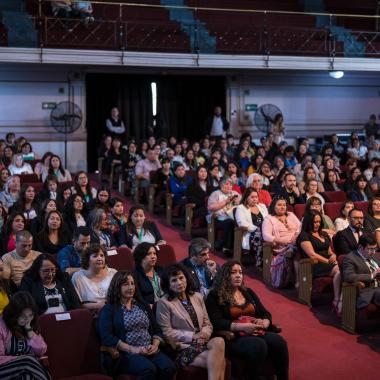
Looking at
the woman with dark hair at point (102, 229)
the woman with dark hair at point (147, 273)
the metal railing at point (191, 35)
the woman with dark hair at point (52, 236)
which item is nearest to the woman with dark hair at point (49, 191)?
the woman with dark hair at point (102, 229)

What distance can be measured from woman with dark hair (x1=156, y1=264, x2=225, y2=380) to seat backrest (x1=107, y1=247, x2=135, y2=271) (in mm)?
1062

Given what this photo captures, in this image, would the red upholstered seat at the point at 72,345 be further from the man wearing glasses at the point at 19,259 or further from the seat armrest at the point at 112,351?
the man wearing glasses at the point at 19,259

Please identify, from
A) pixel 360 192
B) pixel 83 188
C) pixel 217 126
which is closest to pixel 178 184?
pixel 83 188

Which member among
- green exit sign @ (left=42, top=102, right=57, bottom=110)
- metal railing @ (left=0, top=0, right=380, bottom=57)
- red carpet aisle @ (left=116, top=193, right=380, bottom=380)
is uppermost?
metal railing @ (left=0, top=0, right=380, bottom=57)

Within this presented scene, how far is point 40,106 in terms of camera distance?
12.7 metres

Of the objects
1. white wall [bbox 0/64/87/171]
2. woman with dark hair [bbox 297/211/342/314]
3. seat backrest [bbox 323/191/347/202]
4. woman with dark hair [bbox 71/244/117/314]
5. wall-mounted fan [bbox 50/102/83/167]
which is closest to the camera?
woman with dark hair [bbox 71/244/117/314]

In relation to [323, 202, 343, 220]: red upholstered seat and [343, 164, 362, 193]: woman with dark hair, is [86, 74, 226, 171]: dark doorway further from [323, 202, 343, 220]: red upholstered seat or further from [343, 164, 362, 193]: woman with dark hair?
[323, 202, 343, 220]: red upholstered seat

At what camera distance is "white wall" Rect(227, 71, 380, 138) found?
45.5 feet

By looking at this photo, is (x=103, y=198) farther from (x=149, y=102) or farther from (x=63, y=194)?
(x=149, y=102)

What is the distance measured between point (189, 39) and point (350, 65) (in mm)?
3011

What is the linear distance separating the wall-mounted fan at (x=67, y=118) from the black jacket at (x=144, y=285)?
26.0ft

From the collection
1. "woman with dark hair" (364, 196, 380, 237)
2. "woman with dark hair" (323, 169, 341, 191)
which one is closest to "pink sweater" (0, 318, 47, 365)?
"woman with dark hair" (364, 196, 380, 237)

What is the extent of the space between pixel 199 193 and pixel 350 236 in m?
2.62

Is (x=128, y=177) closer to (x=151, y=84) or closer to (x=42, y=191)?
(x=42, y=191)
